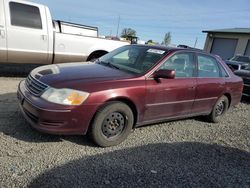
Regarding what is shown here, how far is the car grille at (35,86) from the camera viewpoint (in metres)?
3.45

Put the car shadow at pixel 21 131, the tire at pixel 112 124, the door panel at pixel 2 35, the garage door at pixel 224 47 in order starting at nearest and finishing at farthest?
the tire at pixel 112 124, the car shadow at pixel 21 131, the door panel at pixel 2 35, the garage door at pixel 224 47

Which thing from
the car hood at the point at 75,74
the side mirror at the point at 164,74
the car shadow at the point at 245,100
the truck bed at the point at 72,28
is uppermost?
the truck bed at the point at 72,28

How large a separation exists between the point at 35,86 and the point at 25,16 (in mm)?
4054

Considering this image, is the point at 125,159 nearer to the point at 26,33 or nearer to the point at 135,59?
the point at 135,59

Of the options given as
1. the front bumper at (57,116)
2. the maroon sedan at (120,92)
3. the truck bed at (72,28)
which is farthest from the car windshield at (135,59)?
the truck bed at (72,28)

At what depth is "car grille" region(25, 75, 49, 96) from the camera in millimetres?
3445

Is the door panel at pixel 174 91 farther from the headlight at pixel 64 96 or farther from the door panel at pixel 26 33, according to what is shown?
the door panel at pixel 26 33

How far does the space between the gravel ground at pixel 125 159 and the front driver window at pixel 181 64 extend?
111 centimetres

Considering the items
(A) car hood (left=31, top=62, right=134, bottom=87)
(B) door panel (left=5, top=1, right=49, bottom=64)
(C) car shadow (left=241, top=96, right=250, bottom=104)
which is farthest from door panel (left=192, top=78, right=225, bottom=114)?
(B) door panel (left=5, top=1, right=49, bottom=64)

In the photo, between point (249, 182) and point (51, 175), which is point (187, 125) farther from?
point (51, 175)

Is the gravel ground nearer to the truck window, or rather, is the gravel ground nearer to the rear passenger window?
the rear passenger window

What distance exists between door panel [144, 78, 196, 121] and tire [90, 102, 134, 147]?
0.42 m

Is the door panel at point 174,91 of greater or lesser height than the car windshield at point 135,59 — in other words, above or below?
below

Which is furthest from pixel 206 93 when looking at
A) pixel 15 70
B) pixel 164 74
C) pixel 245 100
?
pixel 15 70
